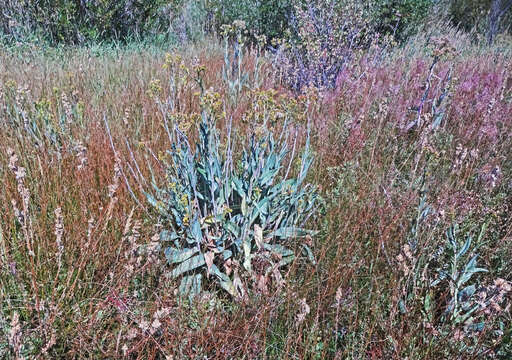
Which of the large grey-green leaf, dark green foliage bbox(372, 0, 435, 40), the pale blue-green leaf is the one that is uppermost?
dark green foliage bbox(372, 0, 435, 40)

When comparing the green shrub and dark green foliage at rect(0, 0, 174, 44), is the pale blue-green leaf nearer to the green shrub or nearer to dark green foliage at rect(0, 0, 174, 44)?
the green shrub

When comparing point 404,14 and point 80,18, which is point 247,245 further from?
point 404,14

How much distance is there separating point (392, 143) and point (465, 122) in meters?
0.88

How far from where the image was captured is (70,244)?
5.93 feet

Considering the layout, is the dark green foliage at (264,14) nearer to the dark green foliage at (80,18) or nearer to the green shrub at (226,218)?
the dark green foliage at (80,18)

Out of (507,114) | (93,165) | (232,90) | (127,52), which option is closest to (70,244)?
(93,165)

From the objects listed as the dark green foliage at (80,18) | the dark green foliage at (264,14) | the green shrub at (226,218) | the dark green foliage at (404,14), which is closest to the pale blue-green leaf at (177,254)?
the green shrub at (226,218)

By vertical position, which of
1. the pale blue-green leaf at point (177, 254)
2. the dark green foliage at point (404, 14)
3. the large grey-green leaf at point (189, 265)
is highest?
the dark green foliage at point (404, 14)

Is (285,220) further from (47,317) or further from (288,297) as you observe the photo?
(47,317)

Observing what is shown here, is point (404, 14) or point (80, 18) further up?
point (404, 14)

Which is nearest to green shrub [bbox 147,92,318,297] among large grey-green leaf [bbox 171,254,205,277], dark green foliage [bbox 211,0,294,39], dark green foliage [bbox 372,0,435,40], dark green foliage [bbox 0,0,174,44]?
large grey-green leaf [bbox 171,254,205,277]

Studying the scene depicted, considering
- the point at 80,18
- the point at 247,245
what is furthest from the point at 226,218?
the point at 80,18

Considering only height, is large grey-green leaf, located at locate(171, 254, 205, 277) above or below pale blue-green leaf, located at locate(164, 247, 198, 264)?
below

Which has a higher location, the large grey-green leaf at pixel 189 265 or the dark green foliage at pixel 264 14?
the dark green foliage at pixel 264 14
